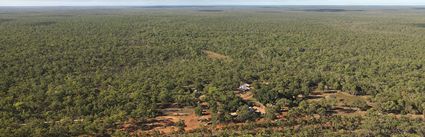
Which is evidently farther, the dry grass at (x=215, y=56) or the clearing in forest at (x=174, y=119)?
the dry grass at (x=215, y=56)

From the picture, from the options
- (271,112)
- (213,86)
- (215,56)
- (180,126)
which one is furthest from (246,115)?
(215,56)

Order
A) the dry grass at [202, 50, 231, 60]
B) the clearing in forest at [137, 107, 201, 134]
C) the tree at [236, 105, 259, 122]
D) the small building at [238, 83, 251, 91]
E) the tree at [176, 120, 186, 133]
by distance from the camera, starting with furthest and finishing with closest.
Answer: the dry grass at [202, 50, 231, 60]
the small building at [238, 83, 251, 91]
the tree at [236, 105, 259, 122]
the clearing in forest at [137, 107, 201, 134]
the tree at [176, 120, 186, 133]

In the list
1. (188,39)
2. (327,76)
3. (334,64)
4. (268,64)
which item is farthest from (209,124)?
(188,39)

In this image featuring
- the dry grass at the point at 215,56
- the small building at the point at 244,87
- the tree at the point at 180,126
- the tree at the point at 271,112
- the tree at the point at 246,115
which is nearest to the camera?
the tree at the point at 180,126

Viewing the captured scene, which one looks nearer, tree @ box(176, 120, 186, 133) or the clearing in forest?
tree @ box(176, 120, 186, 133)

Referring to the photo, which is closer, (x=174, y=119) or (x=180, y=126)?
(x=180, y=126)

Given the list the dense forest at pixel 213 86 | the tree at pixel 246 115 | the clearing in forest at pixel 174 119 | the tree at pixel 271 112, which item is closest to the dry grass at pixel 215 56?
the dense forest at pixel 213 86

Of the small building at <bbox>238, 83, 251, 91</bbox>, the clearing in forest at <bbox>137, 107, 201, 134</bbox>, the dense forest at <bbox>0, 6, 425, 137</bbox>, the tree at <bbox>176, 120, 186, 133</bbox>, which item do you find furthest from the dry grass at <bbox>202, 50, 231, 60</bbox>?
the tree at <bbox>176, 120, 186, 133</bbox>

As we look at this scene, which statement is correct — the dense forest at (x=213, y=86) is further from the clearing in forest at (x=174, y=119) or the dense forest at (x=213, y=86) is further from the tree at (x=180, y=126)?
the clearing in forest at (x=174, y=119)

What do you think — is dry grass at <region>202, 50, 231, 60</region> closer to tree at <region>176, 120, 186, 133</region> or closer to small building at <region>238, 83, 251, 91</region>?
small building at <region>238, 83, 251, 91</region>

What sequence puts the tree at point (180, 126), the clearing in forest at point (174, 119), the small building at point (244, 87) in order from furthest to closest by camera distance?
the small building at point (244, 87) < the clearing in forest at point (174, 119) < the tree at point (180, 126)

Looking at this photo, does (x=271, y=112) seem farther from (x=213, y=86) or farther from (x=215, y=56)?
(x=215, y=56)

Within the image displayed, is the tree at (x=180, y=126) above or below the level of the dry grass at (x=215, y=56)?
above
